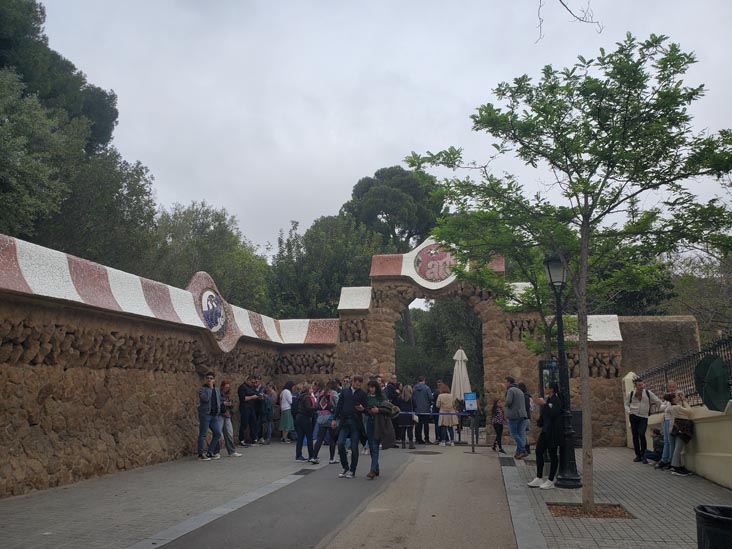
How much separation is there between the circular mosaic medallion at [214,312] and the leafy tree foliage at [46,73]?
47.8 ft

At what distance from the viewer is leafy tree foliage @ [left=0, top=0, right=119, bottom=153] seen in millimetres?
26062

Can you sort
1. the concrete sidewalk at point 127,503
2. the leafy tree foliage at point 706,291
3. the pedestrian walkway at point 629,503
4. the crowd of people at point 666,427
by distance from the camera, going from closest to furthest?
1. the pedestrian walkway at point 629,503
2. the concrete sidewalk at point 127,503
3. the crowd of people at point 666,427
4. the leafy tree foliage at point 706,291

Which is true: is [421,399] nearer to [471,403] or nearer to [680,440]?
[471,403]

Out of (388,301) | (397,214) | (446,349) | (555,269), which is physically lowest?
(555,269)

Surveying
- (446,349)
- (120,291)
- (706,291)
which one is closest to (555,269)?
(120,291)

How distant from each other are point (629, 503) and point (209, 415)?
26.5 ft

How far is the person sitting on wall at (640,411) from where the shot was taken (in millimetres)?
12391

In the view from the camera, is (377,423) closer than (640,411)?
Yes

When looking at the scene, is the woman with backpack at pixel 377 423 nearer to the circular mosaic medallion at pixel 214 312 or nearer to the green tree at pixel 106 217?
the circular mosaic medallion at pixel 214 312

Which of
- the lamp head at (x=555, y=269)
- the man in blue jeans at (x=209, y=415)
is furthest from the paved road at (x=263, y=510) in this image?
the lamp head at (x=555, y=269)

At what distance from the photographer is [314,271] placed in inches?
1217

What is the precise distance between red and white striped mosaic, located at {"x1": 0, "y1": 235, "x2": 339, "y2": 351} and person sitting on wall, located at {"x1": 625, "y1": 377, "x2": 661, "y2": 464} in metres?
9.15

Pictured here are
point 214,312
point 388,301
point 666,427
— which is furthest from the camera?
point 388,301

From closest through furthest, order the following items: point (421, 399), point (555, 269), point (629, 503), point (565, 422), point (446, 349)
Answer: point (629, 503) → point (565, 422) → point (555, 269) → point (421, 399) → point (446, 349)
